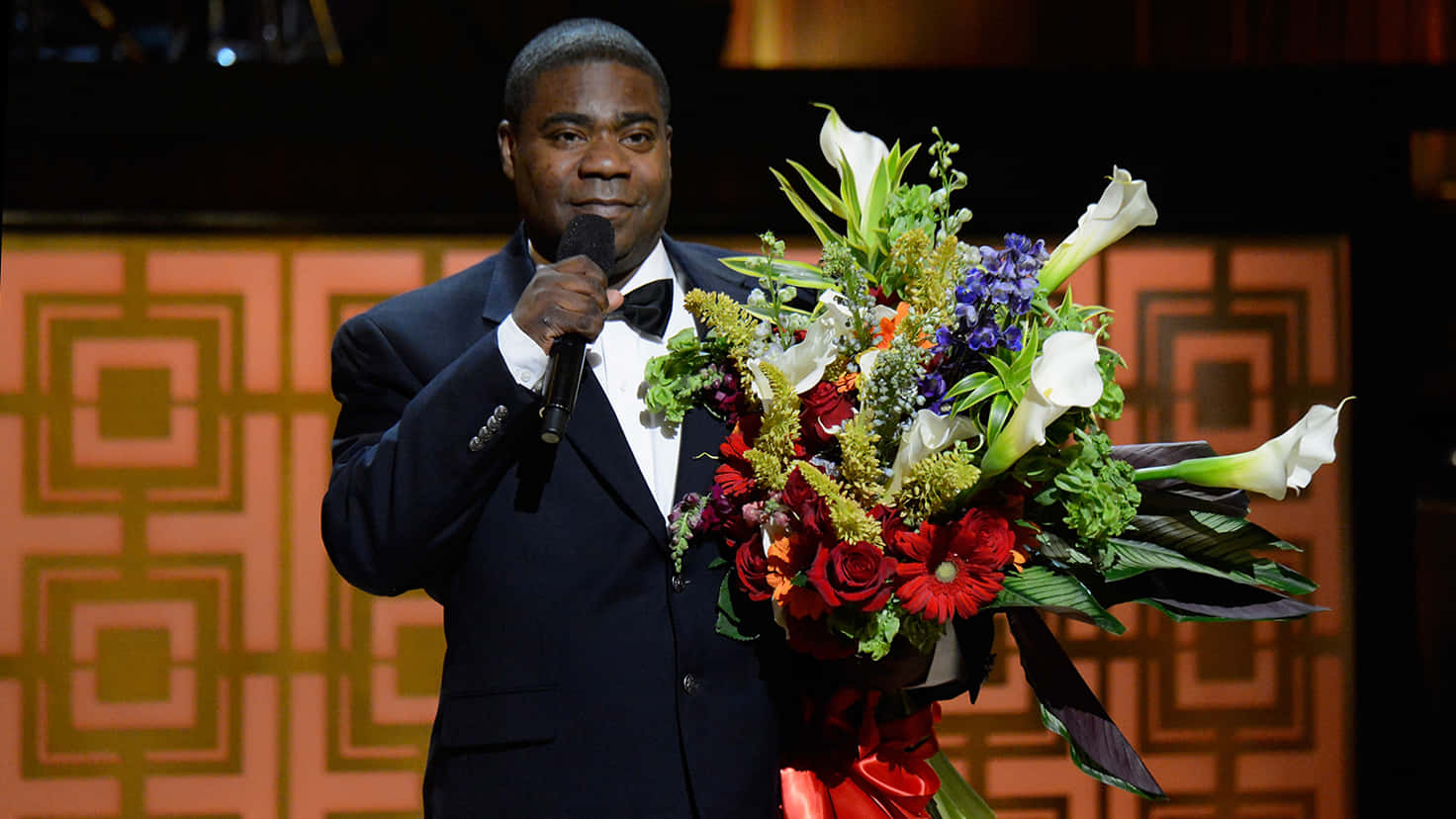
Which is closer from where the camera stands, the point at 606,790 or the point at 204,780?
the point at 606,790

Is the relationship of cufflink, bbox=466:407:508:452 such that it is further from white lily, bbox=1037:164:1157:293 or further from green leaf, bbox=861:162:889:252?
white lily, bbox=1037:164:1157:293

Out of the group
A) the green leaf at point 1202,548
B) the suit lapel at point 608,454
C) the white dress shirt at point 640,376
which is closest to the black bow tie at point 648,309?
the white dress shirt at point 640,376

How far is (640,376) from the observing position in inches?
62.6

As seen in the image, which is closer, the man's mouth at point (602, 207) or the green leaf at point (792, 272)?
the green leaf at point (792, 272)

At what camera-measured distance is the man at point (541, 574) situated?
1.37 m

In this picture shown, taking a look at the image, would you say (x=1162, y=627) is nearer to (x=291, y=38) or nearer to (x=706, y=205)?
(x=706, y=205)

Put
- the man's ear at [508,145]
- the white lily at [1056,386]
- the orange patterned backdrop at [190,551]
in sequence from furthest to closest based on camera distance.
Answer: the orange patterned backdrop at [190,551] → the man's ear at [508,145] → the white lily at [1056,386]

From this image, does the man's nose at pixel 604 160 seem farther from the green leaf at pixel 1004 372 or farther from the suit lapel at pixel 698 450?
the green leaf at pixel 1004 372

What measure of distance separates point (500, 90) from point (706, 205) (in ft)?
1.71

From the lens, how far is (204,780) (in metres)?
3.14

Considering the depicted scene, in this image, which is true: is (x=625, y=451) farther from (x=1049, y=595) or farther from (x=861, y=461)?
(x=1049, y=595)

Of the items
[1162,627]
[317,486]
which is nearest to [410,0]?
[317,486]

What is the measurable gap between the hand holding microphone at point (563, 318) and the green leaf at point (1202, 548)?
0.56 metres

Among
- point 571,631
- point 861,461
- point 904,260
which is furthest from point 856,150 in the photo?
point 571,631
